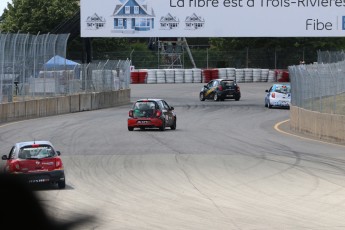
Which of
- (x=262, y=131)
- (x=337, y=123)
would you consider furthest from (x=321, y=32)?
(x=337, y=123)

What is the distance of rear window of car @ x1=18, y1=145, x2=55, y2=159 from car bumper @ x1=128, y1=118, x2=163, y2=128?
15.7 m

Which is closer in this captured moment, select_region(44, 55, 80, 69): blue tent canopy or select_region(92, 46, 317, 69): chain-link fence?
select_region(44, 55, 80, 69): blue tent canopy

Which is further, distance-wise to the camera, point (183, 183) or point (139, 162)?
point (139, 162)

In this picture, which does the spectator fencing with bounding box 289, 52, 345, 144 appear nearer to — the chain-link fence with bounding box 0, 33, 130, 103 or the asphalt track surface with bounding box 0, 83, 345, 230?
the asphalt track surface with bounding box 0, 83, 345, 230

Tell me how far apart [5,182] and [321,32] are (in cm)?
4971

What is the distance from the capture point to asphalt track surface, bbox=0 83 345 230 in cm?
1365

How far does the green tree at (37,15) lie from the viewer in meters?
87.1

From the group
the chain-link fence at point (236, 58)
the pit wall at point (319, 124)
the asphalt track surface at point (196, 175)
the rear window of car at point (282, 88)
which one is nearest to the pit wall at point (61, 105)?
the asphalt track surface at point (196, 175)

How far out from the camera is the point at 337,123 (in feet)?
92.8

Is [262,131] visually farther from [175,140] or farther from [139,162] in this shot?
[139,162]

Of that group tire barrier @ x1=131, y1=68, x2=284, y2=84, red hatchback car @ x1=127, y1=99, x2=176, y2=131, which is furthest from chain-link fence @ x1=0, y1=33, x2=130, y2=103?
tire barrier @ x1=131, y1=68, x2=284, y2=84

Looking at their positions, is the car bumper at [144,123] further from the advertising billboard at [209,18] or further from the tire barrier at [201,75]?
the tire barrier at [201,75]

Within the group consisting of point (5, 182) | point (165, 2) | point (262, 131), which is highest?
point (165, 2)

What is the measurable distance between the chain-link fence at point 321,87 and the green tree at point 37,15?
5392cm
